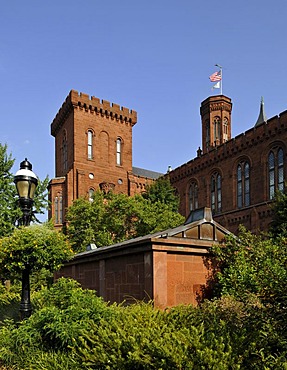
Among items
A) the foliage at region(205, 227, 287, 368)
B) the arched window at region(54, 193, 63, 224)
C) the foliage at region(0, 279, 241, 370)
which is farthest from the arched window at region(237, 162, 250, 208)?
the foliage at region(0, 279, 241, 370)

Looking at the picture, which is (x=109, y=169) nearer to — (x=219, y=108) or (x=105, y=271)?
(x=219, y=108)

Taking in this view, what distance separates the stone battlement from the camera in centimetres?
4466

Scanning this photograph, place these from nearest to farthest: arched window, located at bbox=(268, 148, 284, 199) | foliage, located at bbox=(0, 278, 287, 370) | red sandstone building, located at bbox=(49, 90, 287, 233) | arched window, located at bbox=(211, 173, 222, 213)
Answer: foliage, located at bbox=(0, 278, 287, 370)
arched window, located at bbox=(268, 148, 284, 199)
red sandstone building, located at bbox=(49, 90, 287, 233)
arched window, located at bbox=(211, 173, 222, 213)

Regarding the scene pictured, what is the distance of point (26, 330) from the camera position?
302 inches

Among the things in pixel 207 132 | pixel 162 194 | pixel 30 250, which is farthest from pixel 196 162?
pixel 30 250

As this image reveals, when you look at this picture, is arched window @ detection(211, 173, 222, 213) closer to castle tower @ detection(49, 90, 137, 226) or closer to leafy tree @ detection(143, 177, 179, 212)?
leafy tree @ detection(143, 177, 179, 212)

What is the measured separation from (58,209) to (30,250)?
113 ft

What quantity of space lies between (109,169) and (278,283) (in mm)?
Result: 40782

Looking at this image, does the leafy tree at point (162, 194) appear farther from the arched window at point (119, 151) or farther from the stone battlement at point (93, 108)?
the stone battlement at point (93, 108)

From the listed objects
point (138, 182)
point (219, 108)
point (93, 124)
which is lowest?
point (138, 182)

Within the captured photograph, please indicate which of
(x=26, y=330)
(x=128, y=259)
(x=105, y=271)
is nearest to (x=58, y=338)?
(x=26, y=330)

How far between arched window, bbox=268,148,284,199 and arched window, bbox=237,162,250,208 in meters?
2.77

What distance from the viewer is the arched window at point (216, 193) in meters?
39.5

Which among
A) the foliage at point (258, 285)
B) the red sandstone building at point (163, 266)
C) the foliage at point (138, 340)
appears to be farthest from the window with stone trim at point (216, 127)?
the foliage at point (138, 340)
